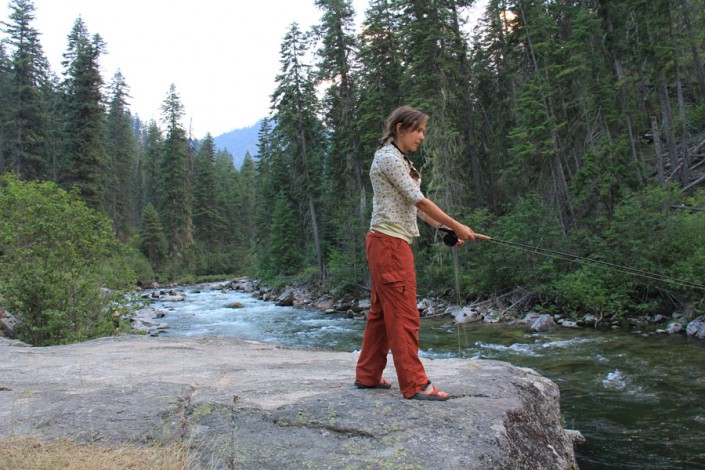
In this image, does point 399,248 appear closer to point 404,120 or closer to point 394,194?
point 394,194

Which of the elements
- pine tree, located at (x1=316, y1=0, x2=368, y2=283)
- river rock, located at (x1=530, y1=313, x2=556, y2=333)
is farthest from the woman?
pine tree, located at (x1=316, y1=0, x2=368, y2=283)

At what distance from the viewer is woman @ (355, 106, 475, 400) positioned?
3.22 meters

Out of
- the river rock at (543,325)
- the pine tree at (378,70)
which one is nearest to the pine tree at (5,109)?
the pine tree at (378,70)

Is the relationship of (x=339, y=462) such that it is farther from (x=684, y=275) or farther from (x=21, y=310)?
(x=684, y=275)

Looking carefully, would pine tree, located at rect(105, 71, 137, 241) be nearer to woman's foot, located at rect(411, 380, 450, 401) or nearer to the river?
the river

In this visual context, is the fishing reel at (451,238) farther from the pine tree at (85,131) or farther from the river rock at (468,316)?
the pine tree at (85,131)

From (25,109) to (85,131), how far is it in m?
4.68

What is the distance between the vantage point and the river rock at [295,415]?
8.39ft

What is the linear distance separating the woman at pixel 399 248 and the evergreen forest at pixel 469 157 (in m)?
2.07

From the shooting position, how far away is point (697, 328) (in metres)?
9.97

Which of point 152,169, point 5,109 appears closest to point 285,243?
point 5,109

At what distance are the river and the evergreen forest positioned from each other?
159cm

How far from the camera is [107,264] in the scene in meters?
9.63

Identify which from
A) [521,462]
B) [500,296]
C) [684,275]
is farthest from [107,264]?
[684,275]
